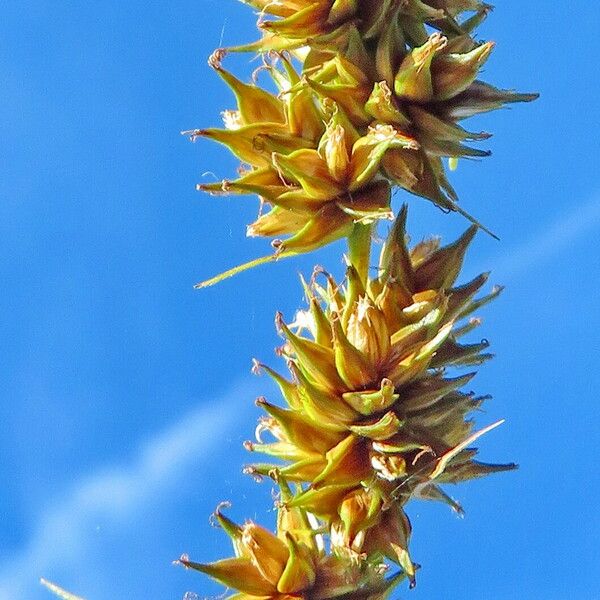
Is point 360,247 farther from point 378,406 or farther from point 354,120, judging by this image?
point 378,406

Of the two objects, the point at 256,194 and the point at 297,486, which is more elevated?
the point at 256,194

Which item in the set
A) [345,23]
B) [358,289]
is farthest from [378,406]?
[345,23]

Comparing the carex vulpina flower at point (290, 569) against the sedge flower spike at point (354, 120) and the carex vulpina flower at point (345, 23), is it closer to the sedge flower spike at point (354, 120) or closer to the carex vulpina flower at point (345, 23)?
the sedge flower spike at point (354, 120)

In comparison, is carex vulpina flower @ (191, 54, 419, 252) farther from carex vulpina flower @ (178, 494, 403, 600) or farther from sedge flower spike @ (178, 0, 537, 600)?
carex vulpina flower @ (178, 494, 403, 600)

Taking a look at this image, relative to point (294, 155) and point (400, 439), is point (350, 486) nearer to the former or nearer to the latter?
point (400, 439)

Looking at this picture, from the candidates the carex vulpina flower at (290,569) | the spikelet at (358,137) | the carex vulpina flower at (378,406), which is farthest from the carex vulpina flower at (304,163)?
the carex vulpina flower at (290,569)

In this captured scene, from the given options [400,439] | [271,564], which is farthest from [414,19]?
[271,564]

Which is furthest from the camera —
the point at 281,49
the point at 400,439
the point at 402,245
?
the point at 281,49
